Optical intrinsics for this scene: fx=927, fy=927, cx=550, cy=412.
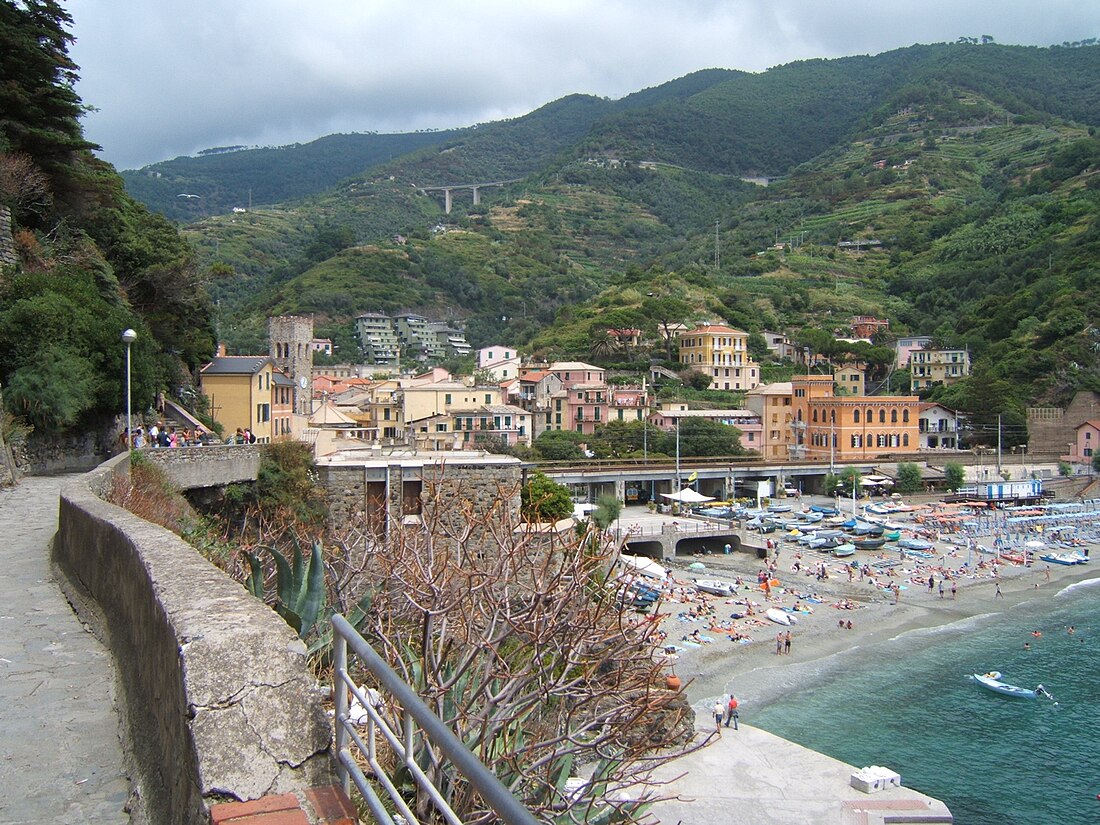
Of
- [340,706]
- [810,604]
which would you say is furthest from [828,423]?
[340,706]

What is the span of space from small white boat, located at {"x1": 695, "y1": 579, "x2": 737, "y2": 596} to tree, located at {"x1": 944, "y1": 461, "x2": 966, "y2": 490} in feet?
83.9

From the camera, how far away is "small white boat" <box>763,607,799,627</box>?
28.6 meters

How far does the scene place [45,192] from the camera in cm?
1919

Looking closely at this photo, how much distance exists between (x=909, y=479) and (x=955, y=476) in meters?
2.52

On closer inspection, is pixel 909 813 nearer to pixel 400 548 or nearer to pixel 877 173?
pixel 400 548

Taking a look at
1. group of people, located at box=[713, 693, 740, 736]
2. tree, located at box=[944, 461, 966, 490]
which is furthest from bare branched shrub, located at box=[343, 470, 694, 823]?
tree, located at box=[944, 461, 966, 490]

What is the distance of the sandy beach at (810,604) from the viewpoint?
24234mm

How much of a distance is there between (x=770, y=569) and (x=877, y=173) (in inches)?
4498

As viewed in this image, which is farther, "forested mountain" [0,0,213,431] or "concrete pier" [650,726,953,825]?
"concrete pier" [650,726,953,825]

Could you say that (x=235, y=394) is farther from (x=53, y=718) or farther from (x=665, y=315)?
(x=665, y=315)

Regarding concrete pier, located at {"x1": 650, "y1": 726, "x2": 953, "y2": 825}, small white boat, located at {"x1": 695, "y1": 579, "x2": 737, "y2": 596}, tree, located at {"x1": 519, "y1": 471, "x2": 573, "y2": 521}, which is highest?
tree, located at {"x1": 519, "y1": 471, "x2": 573, "y2": 521}

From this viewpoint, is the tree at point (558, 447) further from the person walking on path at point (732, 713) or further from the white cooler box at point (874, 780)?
the white cooler box at point (874, 780)

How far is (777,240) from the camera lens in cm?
12350

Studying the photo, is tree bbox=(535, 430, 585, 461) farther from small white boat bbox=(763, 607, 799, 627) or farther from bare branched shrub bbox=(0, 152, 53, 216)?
bare branched shrub bbox=(0, 152, 53, 216)
